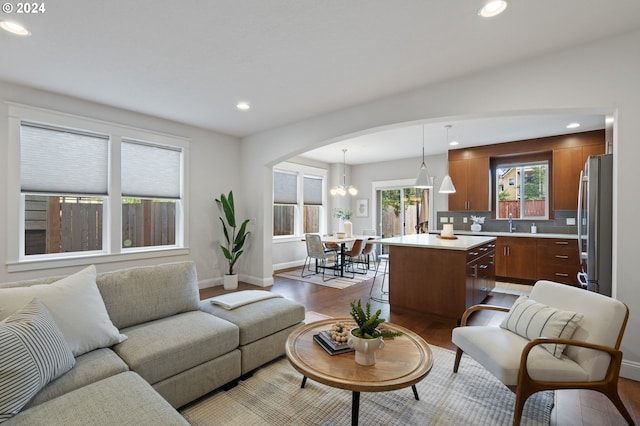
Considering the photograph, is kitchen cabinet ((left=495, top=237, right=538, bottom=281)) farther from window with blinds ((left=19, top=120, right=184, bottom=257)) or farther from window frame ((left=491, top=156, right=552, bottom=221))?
window with blinds ((left=19, top=120, right=184, bottom=257))

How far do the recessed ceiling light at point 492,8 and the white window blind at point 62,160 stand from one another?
4.48 metres

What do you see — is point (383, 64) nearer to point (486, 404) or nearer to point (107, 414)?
point (486, 404)

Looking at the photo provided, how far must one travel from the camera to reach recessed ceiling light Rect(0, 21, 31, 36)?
219cm

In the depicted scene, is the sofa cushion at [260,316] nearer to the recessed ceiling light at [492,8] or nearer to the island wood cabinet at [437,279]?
the island wood cabinet at [437,279]

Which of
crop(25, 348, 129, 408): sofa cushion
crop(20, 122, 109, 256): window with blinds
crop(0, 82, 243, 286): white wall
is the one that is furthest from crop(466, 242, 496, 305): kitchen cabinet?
crop(20, 122, 109, 256): window with blinds

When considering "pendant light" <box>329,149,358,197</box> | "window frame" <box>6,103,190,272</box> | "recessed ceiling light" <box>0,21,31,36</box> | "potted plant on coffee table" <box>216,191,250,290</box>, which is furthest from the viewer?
"pendant light" <box>329,149,358,197</box>

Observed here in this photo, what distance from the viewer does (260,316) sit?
7.91ft

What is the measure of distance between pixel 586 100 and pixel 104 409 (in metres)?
3.81

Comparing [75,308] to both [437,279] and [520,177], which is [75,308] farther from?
[520,177]

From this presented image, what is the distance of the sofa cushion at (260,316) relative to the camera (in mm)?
2289

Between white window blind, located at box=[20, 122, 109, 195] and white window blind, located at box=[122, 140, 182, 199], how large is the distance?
27 centimetres

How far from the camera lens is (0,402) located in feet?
3.87

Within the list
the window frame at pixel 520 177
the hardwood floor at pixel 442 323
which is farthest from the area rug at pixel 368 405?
the window frame at pixel 520 177

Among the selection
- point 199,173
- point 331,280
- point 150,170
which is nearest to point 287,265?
point 331,280
